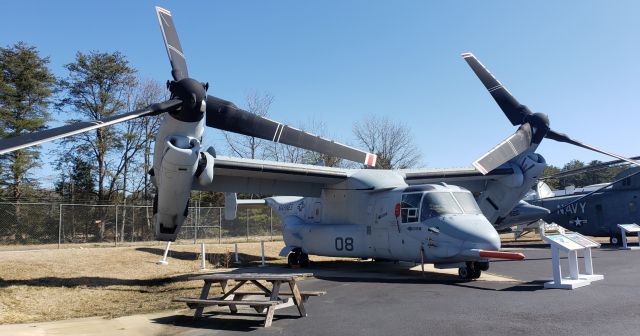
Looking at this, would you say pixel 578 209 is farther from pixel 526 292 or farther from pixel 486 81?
pixel 526 292

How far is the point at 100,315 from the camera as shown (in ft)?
29.1

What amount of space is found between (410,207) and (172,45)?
26.9 ft

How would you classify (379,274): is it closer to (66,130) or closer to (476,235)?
(476,235)

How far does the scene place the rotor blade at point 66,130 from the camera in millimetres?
8297

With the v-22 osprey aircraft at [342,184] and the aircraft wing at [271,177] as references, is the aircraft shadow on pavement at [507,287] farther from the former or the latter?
the aircraft wing at [271,177]

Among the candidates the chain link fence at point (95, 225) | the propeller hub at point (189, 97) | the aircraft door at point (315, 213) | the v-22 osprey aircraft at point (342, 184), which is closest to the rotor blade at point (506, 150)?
the v-22 osprey aircraft at point (342, 184)

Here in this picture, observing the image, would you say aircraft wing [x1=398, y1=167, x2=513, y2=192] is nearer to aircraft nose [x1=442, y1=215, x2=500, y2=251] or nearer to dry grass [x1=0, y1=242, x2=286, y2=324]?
aircraft nose [x1=442, y1=215, x2=500, y2=251]

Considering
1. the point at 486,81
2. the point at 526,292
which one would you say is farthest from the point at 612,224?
the point at 526,292

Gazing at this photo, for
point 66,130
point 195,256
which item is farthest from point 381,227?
point 66,130

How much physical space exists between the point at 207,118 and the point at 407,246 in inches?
267

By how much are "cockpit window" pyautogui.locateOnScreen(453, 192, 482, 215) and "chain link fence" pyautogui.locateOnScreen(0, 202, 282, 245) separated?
1193 centimetres

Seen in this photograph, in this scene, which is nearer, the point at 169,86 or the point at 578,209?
the point at 169,86

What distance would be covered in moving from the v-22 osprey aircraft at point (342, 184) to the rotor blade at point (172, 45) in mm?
32

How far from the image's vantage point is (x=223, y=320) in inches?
310
